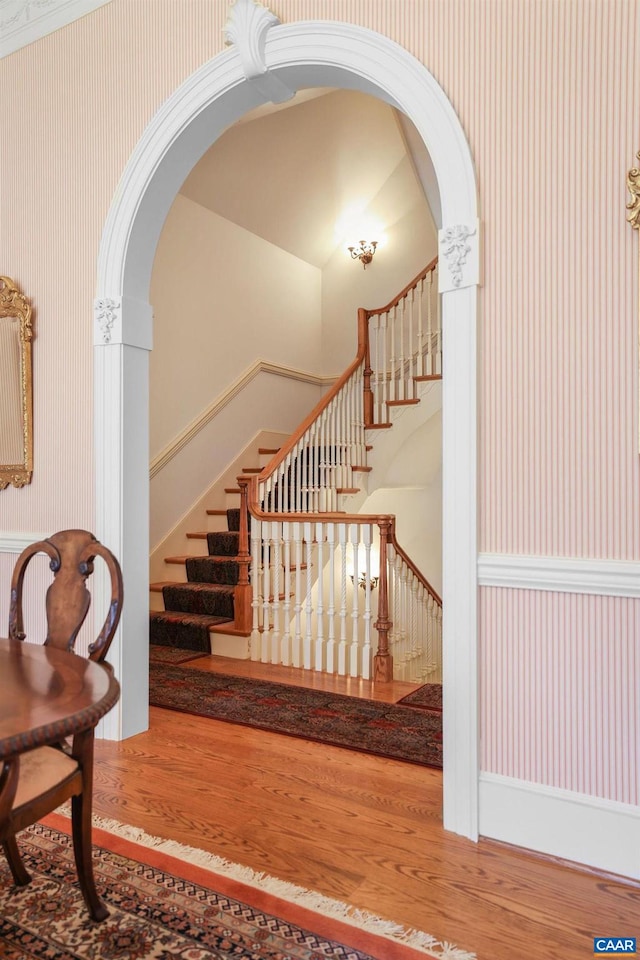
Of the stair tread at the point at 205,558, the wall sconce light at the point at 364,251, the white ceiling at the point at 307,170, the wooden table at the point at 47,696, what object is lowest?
the stair tread at the point at 205,558

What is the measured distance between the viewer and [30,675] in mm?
1504

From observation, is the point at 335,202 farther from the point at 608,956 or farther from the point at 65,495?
the point at 608,956

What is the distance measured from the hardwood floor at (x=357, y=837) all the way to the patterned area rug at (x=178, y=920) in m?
0.09

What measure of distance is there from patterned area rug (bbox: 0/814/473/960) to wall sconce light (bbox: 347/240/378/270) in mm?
6683

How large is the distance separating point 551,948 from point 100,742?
203 cm

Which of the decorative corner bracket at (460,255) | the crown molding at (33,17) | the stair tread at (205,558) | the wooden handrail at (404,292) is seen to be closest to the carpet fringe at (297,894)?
the decorative corner bracket at (460,255)

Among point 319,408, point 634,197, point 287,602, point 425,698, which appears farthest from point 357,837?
point 319,408

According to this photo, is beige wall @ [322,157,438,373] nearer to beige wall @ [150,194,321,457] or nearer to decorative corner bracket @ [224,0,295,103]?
beige wall @ [150,194,321,457]

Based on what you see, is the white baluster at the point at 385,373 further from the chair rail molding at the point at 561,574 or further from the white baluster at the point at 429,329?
the chair rail molding at the point at 561,574

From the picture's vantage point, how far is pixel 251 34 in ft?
8.39

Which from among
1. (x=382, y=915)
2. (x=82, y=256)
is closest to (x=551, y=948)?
(x=382, y=915)

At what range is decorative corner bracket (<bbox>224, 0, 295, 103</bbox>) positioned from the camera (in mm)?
2545

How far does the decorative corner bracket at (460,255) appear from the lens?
Result: 2.15m

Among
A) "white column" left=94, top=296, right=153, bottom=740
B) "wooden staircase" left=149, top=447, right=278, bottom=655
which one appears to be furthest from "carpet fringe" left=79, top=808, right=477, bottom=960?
"wooden staircase" left=149, top=447, right=278, bottom=655
